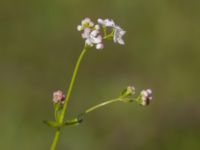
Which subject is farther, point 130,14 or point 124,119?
point 130,14

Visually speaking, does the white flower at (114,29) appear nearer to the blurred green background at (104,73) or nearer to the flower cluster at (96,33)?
the flower cluster at (96,33)

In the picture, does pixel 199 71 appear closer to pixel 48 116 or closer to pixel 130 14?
pixel 130 14

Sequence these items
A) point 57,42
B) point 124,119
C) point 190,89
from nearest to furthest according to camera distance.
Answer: point 124,119 → point 190,89 → point 57,42

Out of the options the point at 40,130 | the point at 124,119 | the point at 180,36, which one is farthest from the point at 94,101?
the point at 180,36

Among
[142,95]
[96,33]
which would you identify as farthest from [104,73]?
[96,33]

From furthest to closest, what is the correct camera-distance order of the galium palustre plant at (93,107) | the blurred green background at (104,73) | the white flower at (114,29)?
the blurred green background at (104,73) < the white flower at (114,29) < the galium palustre plant at (93,107)

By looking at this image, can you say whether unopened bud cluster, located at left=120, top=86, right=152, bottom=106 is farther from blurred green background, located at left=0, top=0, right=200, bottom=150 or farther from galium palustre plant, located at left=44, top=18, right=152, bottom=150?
blurred green background, located at left=0, top=0, right=200, bottom=150

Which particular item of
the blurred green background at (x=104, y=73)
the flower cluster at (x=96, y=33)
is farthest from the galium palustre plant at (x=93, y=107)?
the blurred green background at (x=104, y=73)

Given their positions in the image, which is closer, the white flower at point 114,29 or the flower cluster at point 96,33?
the flower cluster at point 96,33
